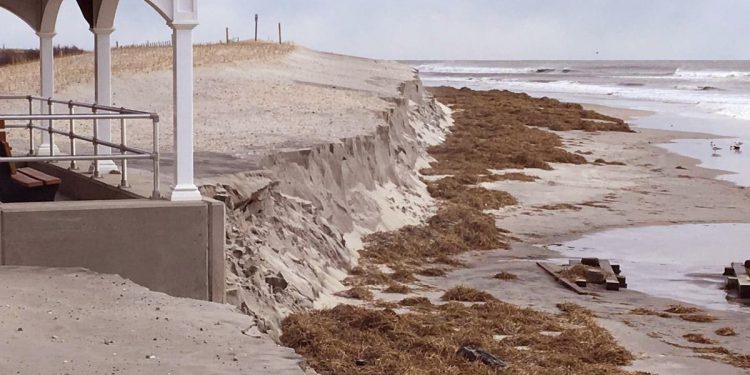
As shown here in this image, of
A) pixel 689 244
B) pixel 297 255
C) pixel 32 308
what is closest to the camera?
pixel 32 308

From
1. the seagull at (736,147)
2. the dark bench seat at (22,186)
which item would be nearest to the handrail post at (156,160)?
the dark bench seat at (22,186)

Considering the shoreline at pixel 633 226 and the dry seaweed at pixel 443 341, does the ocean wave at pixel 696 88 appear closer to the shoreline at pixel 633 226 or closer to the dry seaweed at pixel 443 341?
the shoreline at pixel 633 226

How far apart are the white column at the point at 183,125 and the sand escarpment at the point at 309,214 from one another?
1.14 metres

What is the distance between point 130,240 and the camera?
10539 mm

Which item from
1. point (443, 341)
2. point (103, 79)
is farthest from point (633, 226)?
point (103, 79)

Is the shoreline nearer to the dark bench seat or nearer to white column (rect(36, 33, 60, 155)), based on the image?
the dark bench seat

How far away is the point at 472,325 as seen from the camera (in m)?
12.5

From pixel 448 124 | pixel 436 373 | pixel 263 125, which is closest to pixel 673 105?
pixel 448 124

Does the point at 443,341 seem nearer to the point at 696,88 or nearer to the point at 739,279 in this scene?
the point at 739,279

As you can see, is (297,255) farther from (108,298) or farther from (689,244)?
(689,244)

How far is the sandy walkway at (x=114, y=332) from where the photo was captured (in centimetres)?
796

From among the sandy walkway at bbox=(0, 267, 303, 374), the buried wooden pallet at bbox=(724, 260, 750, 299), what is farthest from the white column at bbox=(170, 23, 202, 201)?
the buried wooden pallet at bbox=(724, 260, 750, 299)

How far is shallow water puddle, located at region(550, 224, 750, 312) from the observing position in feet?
49.8

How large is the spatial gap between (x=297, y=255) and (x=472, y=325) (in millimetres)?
2724
